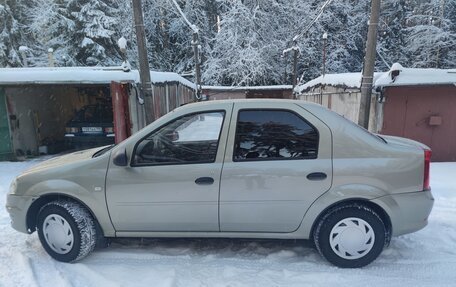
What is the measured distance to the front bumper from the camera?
3.44 meters

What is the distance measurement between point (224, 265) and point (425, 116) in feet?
23.1

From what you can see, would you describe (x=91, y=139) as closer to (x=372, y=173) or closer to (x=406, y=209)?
(x=372, y=173)

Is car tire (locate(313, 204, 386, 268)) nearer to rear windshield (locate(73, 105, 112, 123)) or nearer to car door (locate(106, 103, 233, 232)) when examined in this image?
car door (locate(106, 103, 233, 232))

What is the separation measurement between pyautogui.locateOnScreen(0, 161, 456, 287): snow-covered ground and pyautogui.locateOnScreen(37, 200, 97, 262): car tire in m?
0.12

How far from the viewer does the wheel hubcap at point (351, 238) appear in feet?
10.3

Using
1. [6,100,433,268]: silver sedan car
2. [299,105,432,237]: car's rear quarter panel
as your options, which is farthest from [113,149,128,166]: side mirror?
[299,105,432,237]: car's rear quarter panel

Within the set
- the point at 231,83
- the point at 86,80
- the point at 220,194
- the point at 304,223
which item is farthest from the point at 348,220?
the point at 231,83

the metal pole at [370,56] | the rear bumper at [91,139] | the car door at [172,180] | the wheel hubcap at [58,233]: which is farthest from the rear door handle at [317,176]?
the rear bumper at [91,139]

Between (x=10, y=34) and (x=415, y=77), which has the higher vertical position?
(x=10, y=34)

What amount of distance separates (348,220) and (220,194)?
4.12ft

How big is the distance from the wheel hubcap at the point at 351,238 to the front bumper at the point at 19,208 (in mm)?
3105

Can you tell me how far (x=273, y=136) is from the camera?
10.4ft

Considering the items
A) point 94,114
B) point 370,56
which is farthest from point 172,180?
point 94,114

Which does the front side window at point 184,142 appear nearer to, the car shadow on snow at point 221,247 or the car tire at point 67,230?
the car tire at point 67,230
